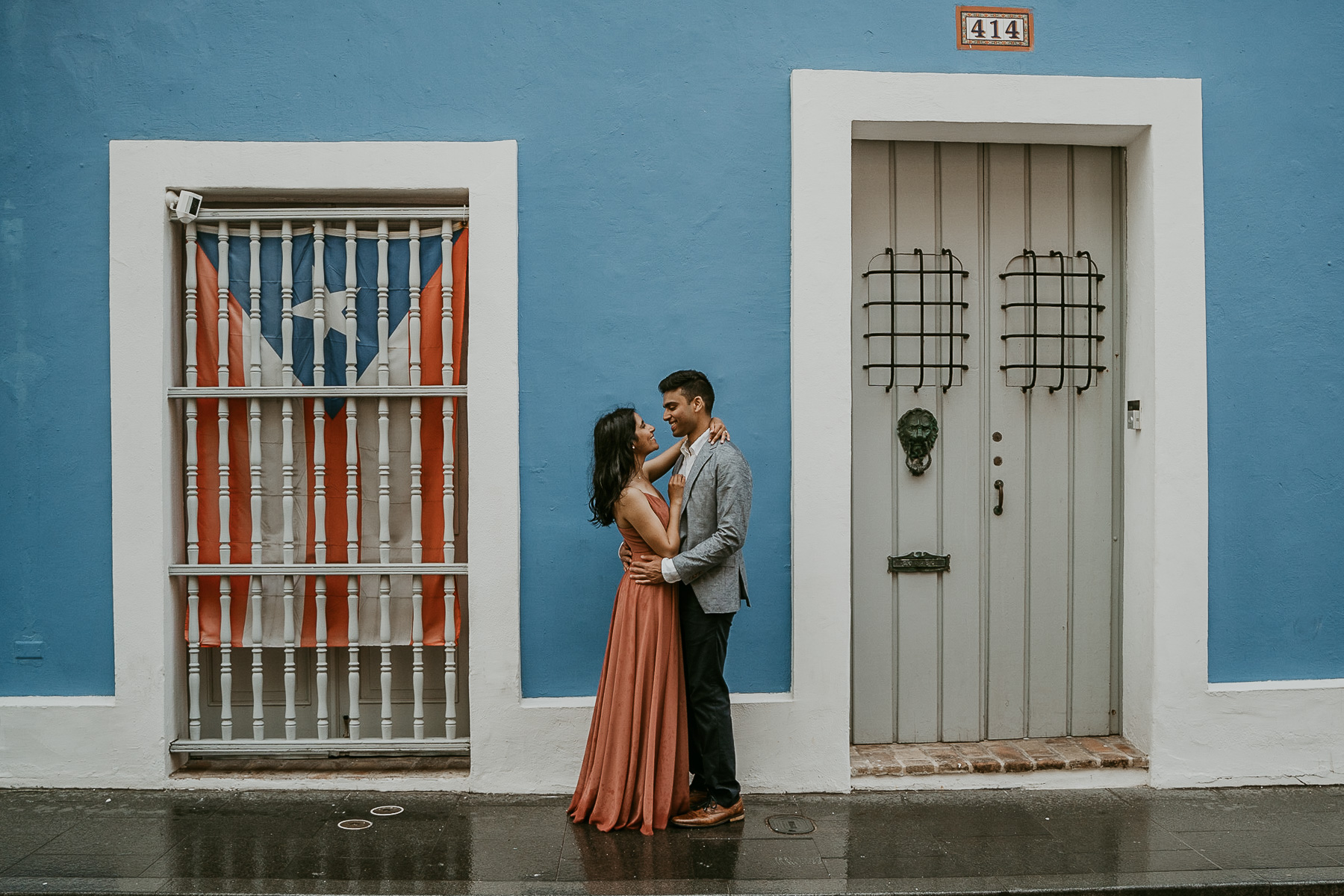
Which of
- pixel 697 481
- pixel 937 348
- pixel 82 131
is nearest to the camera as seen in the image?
pixel 697 481

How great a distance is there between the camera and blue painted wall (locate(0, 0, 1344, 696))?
456cm

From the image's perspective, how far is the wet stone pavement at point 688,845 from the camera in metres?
3.65

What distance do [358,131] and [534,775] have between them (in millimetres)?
3211

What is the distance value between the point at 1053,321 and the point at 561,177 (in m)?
2.63

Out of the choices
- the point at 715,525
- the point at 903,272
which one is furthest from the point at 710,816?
the point at 903,272

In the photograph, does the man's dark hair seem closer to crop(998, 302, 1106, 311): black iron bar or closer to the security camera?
crop(998, 302, 1106, 311): black iron bar

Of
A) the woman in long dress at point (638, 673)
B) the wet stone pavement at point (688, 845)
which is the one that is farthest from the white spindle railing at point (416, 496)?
the woman in long dress at point (638, 673)

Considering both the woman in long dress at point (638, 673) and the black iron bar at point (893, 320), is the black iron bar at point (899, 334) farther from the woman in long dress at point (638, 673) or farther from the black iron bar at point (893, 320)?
the woman in long dress at point (638, 673)

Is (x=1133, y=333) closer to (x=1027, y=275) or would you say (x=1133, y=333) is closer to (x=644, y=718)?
(x=1027, y=275)

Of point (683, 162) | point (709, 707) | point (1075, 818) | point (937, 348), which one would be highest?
point (683, 162)

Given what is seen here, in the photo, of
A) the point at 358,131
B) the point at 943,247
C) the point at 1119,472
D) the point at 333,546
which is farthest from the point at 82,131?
the point at 1119,472

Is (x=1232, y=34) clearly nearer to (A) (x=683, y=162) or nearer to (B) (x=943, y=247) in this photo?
(B) (x=943, y=247)

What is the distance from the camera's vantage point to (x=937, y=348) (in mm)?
4941

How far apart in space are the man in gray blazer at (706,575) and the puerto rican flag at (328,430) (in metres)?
1.23
